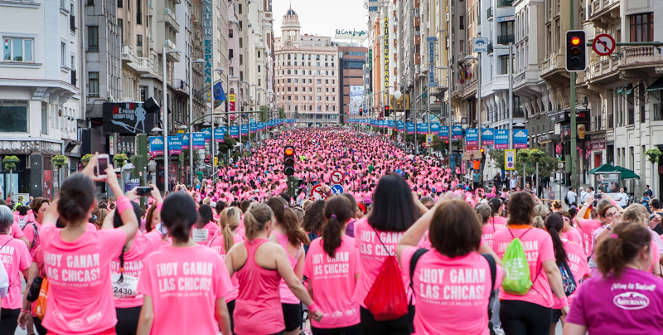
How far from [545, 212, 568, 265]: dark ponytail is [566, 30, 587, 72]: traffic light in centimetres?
947

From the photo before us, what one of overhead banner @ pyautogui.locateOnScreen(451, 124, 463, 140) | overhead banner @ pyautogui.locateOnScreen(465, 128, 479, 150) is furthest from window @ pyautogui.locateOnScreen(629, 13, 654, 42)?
Answer: overhead banner @ pyautogui.locateOnScreen(451, 124, 463, 140)

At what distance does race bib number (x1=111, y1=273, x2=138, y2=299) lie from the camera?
777 cm

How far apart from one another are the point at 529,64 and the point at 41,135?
101 ft

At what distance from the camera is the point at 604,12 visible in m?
45.2

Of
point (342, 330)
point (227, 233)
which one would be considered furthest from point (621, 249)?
point (227, 233)

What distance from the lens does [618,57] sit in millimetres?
43281

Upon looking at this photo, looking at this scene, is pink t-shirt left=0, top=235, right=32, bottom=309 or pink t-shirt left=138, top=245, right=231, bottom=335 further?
pink t-shirt left=0, top=235, right=32, bottom=309

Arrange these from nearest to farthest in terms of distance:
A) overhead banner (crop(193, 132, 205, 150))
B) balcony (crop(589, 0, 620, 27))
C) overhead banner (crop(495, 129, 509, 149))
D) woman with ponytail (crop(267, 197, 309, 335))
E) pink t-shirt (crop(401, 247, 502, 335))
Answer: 1. pink t-shirt (crop(401, 247, 502, 335))
2. woman with ponytail (crop(267, 197, 309, 335))
3. balcony (crop(589, 0, 620, 27))
4. overhead banner (crop(495, 129, 509, 149))
5. overhead banner (crop(193, 132, 205, 150))

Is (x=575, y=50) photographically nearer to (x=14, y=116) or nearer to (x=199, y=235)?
(x=199, y=235)

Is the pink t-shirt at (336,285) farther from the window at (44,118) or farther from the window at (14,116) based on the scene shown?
the window at (44,118)

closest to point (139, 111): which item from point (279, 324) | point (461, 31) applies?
point (279, 324)

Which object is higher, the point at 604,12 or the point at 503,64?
the point at 503,64

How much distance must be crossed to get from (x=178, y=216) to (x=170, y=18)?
232 feet

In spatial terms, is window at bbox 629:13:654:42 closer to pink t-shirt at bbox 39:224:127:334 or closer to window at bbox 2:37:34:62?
window at bbox 2:37:34:62
